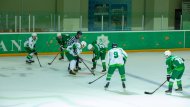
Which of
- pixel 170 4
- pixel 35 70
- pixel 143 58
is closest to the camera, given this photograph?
pixel 35 70

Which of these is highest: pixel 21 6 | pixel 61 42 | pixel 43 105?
pixel 21 6

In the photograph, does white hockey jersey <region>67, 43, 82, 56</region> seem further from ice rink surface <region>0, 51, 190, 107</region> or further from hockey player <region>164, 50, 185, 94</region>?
hockey player <region>164, 50, 185, 94</region>

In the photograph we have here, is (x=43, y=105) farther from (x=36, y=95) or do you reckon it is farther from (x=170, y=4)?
(x=170, y=4)

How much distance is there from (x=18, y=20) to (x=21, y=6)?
14.1 ft

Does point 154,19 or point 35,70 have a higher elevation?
point 154,19

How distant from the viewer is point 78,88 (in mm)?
9938

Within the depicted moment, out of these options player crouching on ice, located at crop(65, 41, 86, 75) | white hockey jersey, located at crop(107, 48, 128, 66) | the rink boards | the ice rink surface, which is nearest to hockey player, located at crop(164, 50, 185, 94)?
the ice rink surface

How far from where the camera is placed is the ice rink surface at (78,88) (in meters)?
8.42

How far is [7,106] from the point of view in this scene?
7988 mm

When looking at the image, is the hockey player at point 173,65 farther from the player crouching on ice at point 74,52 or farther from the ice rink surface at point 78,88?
the player crouching on ice at point 74,52

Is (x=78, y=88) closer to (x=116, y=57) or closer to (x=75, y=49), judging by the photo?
(x=116, y=57)

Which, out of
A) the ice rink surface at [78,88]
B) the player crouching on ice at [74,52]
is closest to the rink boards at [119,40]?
the ice rink surface at [78,88]

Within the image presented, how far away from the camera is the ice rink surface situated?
8.42 metres

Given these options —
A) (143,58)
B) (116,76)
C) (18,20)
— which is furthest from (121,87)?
(18,20)
